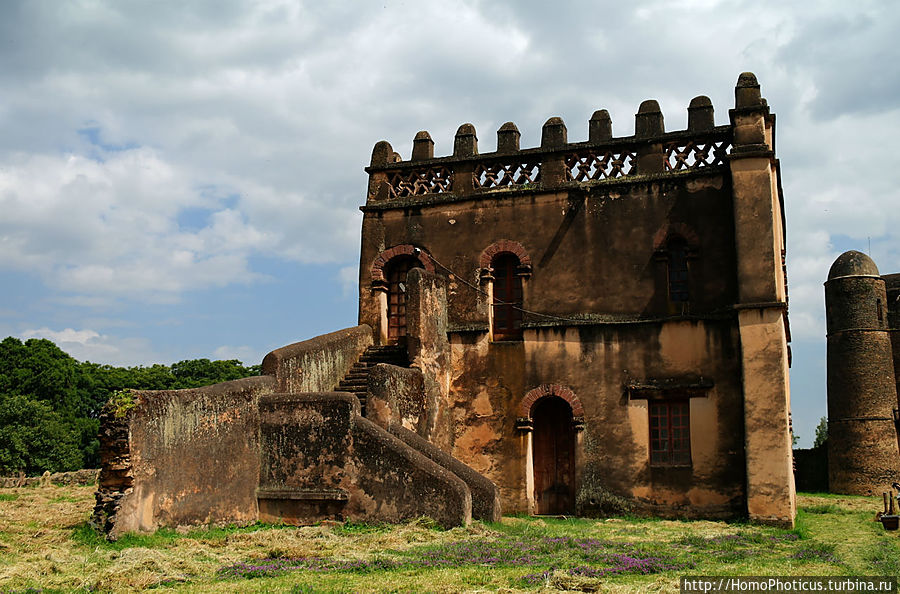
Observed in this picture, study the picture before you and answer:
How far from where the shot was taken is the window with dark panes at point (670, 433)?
17.2 m

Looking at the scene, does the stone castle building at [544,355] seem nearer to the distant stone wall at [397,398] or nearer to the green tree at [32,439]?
the distant stone wall at [397,398]

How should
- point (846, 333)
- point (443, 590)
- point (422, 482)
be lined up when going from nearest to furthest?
1. point (443, 590)
2. point (422, 482)
3. point (846, 333)

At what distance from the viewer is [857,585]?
851 cm

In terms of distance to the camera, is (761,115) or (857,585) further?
(761,115)

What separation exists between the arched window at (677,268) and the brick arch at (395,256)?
18.2ft

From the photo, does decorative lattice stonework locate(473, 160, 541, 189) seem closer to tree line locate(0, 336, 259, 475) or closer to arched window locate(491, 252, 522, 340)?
arched window locate(491, 252, 522, 340)

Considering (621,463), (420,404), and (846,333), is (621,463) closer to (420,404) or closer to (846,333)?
(420,404)

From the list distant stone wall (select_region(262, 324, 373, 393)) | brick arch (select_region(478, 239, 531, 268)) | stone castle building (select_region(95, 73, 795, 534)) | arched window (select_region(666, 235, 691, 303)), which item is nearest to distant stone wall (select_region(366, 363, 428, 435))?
stone castle building (select_region(95, 73, 795, 534))

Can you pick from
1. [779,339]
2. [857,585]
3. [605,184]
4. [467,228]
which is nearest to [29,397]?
[467,228]

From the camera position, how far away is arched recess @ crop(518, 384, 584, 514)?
17941 mm

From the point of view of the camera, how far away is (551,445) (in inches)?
734

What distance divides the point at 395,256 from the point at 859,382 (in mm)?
21132

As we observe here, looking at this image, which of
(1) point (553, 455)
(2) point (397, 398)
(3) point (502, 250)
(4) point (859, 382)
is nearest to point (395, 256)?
(3) point (502, 250)

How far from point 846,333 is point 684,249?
59.9 ft
